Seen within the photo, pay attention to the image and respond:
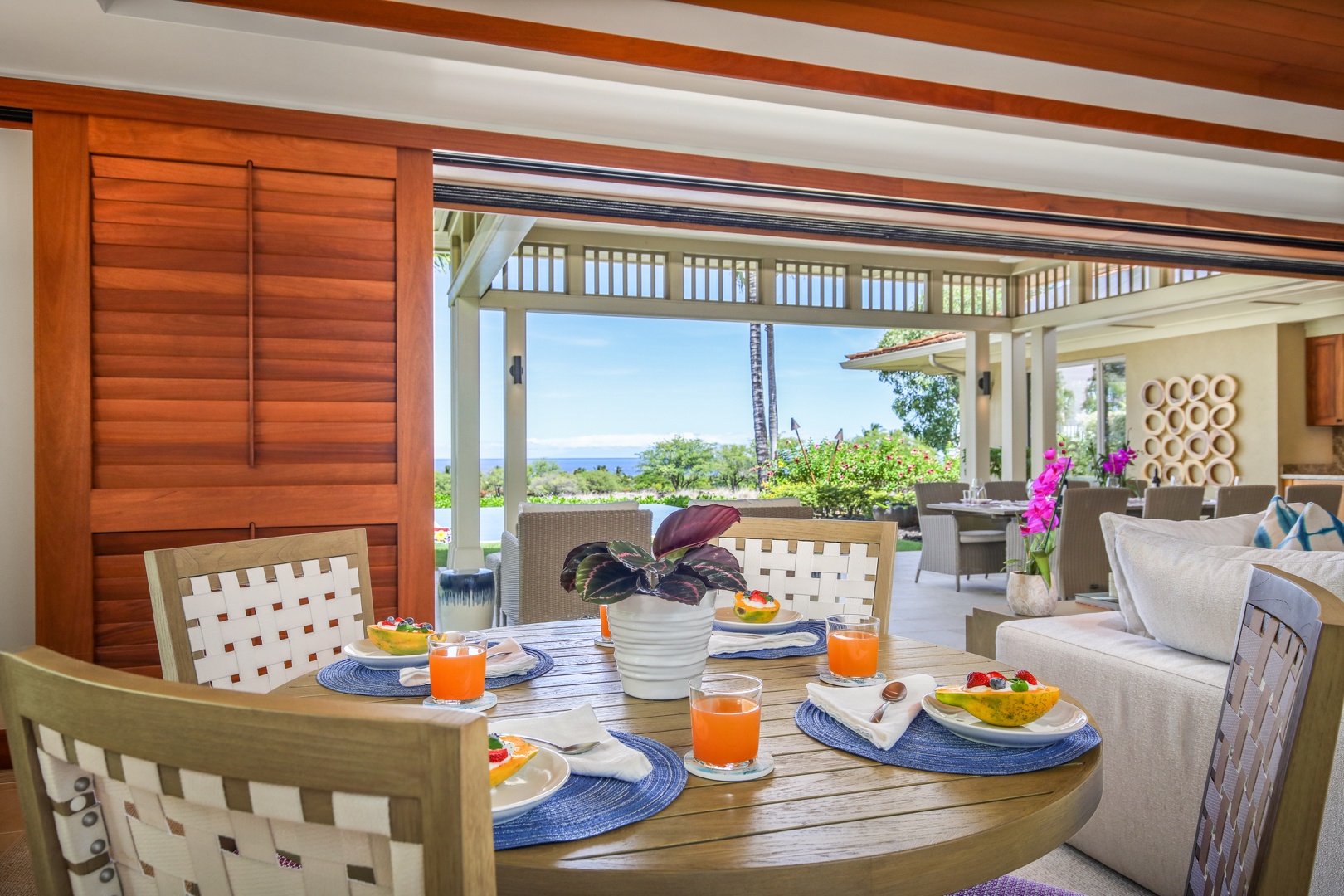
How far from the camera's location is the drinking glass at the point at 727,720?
0.97 metres

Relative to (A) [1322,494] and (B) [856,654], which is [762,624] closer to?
(B) [856,654]

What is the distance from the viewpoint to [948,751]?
3.40 ft

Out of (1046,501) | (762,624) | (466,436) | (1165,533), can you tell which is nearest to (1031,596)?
(1046,501)

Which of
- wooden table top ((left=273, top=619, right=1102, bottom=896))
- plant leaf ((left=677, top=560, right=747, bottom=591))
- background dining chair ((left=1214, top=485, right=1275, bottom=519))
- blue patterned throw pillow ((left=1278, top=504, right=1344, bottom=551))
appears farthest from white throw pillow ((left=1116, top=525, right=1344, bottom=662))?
background dining chair ((left=1214, top=485, right=1275, bottom=519))

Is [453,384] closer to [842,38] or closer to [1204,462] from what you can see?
[842,38]

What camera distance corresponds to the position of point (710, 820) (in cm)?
85

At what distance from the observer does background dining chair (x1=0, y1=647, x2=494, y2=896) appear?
0.46 meters

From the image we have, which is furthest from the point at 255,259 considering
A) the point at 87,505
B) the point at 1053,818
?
the point at 1053,818

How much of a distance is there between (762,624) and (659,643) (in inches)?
19.8

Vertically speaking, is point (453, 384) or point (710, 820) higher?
point (453, 384)

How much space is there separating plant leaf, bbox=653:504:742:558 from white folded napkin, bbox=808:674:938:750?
28 centimetres

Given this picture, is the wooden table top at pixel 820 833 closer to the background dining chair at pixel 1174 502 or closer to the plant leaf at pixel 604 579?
the plant leaf at pixel 604 579

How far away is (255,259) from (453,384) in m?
3.71

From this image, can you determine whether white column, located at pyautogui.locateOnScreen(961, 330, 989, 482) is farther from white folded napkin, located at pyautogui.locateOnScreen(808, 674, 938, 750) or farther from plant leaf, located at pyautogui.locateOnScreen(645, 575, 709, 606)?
plant leaf, located at pyautogui.locateOnScreen(645, 575, 709, 606)
